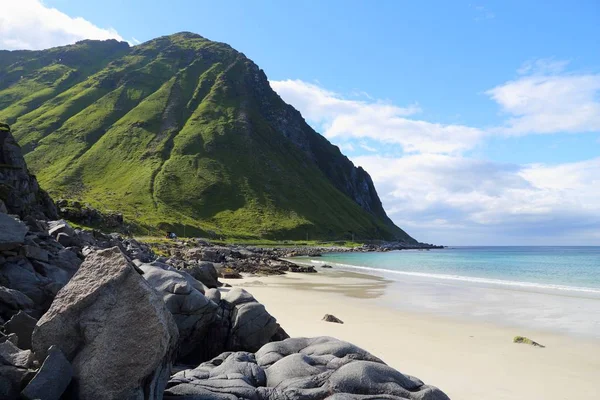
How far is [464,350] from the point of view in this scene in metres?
15.6

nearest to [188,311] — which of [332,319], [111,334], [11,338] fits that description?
[11,338]

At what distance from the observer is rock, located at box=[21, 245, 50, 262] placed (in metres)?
14.3

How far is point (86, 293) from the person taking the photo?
21.4ft

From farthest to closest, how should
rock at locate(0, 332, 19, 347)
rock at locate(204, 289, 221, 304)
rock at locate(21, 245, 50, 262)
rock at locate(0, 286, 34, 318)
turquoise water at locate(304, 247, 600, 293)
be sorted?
1. turquoise water at locate(304, 247, 600, 293)
2. rock at locate(21, 245, 50, 262)
3. rock at locate(204, 289, 221, 304)
4. rock at locate(0, 286, 34, 318)
5. rock at locate(0, 332, 19, 347)

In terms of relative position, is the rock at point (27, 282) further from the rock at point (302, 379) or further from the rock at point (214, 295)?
the rock at point (302, 379)

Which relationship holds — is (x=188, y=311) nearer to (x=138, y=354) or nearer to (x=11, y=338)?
(x=11, y=338)

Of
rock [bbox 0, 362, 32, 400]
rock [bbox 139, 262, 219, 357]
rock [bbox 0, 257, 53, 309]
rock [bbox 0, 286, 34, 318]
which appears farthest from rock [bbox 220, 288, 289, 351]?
rock [bbox 0, 362, 32, 400]

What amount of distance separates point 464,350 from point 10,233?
595 inches

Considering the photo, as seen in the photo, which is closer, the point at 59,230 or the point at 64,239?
the point at 64,239

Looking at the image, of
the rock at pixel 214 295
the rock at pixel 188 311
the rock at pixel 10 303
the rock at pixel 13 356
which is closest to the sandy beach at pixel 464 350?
the rock at pixel 214 295

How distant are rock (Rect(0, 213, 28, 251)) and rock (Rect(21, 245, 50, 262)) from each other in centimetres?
31

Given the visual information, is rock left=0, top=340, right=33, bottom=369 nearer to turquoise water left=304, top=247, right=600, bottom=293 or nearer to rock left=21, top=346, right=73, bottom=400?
rock left=21, top=346, right=73, bottom=400

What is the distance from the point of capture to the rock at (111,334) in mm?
6148

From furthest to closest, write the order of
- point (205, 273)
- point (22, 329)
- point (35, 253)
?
point (205, 273) → point (35, 253) → point (22, 329)
